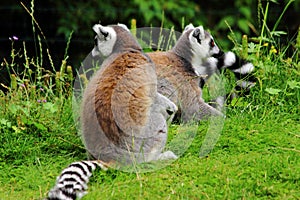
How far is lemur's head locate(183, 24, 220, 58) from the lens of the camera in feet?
14.9

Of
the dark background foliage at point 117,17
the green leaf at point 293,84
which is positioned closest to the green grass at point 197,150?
the green leaf at point 293,84

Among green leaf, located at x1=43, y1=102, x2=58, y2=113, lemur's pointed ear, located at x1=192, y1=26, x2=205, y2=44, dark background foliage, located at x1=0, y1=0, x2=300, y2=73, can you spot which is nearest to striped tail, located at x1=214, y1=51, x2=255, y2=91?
lemur's pointed ear, located at x1=192, y1=26, x2=205, y2=44

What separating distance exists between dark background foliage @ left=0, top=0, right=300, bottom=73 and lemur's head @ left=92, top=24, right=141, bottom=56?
10.6 feet

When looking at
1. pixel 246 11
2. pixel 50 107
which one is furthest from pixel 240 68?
pixel 246 11

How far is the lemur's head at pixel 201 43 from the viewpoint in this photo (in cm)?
453

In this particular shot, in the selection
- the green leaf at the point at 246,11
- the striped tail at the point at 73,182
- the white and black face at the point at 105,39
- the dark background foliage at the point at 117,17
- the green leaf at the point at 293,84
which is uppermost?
the white and black face at the point at 105,39

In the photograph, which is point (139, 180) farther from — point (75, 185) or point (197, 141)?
point (197, 141)

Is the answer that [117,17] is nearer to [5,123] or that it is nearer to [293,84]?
[293,84]

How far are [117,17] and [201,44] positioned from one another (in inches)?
134

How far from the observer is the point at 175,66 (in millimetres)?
4434

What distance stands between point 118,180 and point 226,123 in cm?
104

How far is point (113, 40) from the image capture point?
418 cm

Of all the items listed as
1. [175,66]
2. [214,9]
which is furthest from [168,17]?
Result: [175,66]

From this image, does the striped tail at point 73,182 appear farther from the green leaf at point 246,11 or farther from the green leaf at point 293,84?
the green leaf at point 246,11
